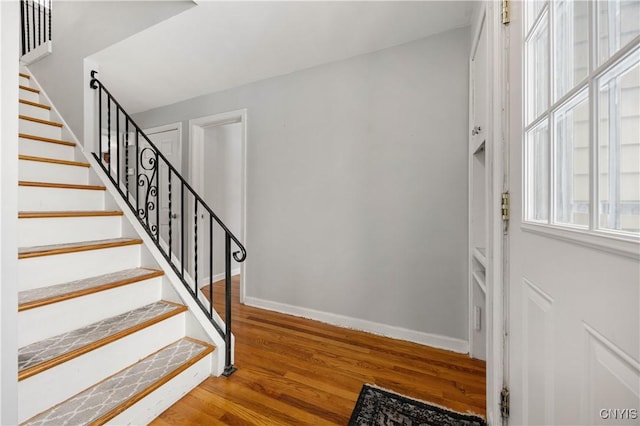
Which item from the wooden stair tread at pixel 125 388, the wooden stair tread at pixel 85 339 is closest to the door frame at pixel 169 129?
the wooden stair tread at pixel 85 339

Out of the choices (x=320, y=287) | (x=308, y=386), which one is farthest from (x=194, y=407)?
(x=320, y=287)

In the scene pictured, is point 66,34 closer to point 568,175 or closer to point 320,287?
point 320,287

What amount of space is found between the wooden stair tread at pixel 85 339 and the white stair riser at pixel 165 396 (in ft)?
1.09

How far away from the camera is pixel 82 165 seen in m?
2.13

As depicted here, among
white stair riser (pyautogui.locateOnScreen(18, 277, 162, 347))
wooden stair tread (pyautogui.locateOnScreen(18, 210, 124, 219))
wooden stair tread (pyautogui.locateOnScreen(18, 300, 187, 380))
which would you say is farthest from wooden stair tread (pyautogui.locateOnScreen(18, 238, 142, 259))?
wooden stair tread (pyautogui.locateOnScreen(18, 300, 187, 380))

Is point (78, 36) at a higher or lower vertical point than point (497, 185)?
higher

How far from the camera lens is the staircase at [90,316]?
3.63ft

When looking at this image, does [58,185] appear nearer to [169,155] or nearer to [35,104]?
[35,104]

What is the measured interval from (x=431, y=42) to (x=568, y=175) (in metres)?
1.79

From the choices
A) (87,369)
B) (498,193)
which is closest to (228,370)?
(87,369)

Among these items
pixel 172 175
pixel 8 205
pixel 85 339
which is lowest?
pixel 85 339

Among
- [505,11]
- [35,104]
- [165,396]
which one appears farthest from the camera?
[35,104]

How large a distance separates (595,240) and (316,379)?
1.57 m

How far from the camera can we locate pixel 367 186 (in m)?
2.20
